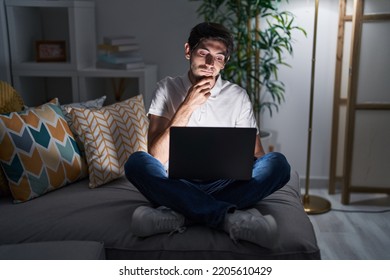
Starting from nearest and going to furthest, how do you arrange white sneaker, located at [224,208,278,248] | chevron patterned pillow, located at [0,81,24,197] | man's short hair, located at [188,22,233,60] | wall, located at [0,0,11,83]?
1. white sneaker, located at [224,208,278,248]
2. man's short hair, located at [188,22,233,60]
3. chevron patterned pillow, located at [0,81,24,197]
4. wall, located at [0,0,11,83]

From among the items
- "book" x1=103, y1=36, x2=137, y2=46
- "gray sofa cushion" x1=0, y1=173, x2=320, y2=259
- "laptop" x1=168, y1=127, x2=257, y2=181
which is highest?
"book" x1=103, y1=36, x2=137, y2=46

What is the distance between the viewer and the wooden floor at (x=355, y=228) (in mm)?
2197

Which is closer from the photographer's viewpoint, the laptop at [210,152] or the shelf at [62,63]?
the laptop at [210,152]

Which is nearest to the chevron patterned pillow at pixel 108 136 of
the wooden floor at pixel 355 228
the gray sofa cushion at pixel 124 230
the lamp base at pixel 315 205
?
the gray sofa cushion at pixel 124 230

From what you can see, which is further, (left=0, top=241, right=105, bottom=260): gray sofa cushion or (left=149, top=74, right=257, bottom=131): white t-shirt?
(left=149, top=74, right=257, bottom=131): white t-shirt

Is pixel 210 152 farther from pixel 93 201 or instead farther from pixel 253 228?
pixel 93 201

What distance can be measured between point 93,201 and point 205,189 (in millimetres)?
435

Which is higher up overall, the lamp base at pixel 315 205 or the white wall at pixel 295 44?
the white wall at pixel 295 44

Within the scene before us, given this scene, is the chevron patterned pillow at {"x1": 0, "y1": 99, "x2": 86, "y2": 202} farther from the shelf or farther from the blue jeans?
the shelf

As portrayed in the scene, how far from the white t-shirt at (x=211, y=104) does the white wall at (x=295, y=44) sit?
44.9 inches

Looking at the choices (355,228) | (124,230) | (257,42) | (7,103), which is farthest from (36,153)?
(355,228)

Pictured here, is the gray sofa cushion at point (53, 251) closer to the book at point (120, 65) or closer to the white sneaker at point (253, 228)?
the white sneaker at point (253, 228)

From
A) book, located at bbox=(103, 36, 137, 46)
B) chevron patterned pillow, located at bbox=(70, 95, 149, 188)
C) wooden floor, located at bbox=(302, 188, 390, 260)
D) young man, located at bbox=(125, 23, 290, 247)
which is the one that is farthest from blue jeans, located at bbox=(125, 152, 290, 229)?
Answer: book, located at bbox=(103, 36, 137, 46)

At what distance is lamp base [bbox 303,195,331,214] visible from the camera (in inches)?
106
